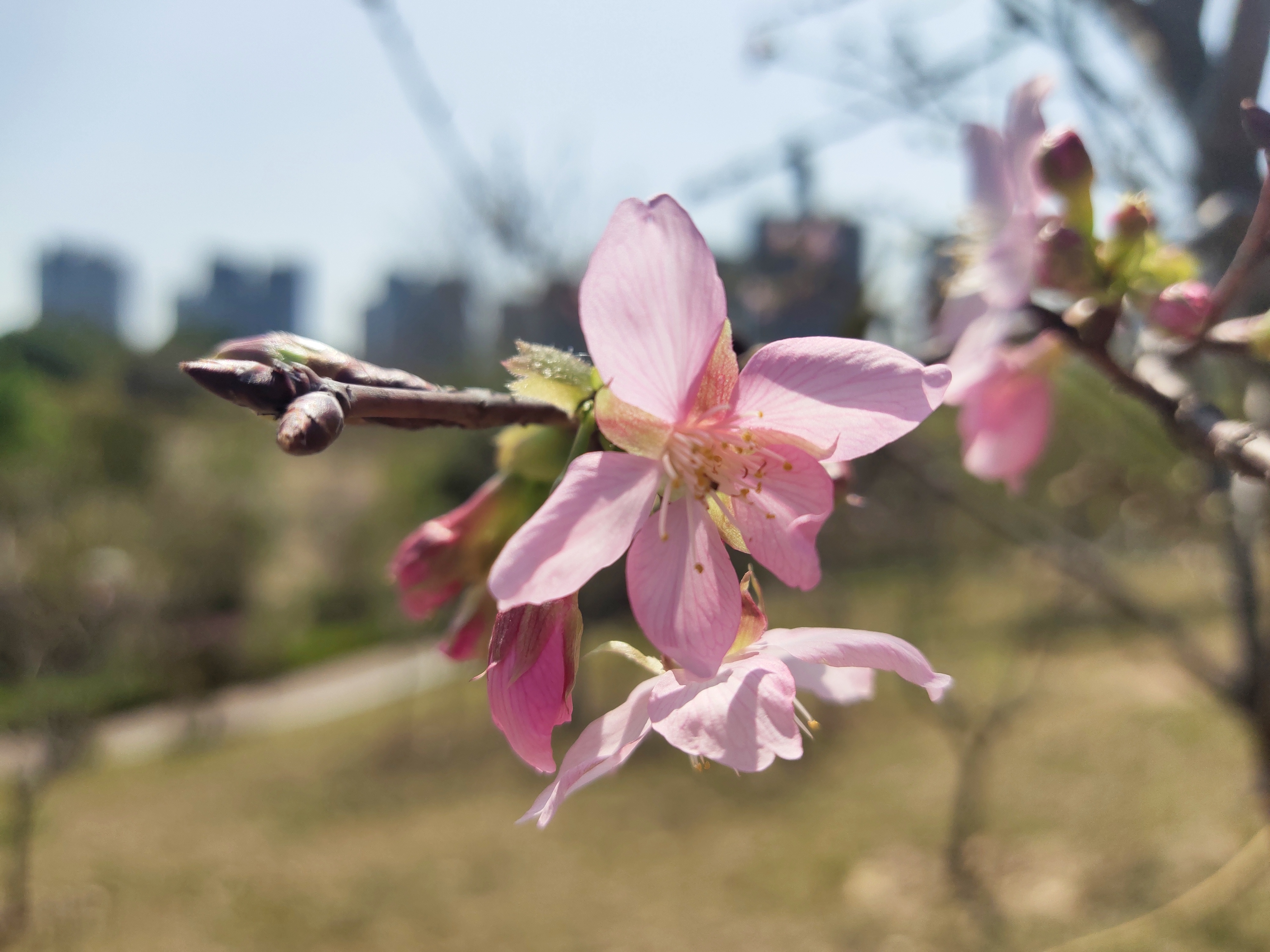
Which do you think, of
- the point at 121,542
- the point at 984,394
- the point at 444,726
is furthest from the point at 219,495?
the point at 984,394

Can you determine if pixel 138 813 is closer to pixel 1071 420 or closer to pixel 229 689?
pixel 229 689

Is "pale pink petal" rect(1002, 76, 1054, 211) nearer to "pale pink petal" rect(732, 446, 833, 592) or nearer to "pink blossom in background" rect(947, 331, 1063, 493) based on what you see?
"pink blossom in background" rect(947, 331, 1063, 493)

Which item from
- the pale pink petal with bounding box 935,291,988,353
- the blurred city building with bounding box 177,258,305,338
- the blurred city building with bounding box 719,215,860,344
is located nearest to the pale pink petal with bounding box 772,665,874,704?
the pale pink petal with bounding box 935,291,988,353

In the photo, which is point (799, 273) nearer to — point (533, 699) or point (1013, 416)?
point (1013, 416)

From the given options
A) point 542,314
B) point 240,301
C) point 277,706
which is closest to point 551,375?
point 542,314

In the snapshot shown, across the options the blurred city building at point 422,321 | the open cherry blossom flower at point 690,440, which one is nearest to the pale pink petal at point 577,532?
the open cherry blossom flower at point 690,440

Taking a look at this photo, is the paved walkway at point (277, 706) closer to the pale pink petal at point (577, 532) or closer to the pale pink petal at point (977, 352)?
the pale pink petal at point (977, 352)

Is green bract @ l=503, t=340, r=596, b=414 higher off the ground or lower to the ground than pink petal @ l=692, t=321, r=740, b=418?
higher
